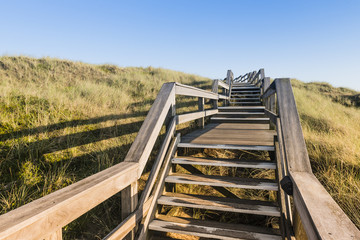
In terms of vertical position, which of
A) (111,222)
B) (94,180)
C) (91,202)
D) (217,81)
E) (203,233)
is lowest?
(111,222)

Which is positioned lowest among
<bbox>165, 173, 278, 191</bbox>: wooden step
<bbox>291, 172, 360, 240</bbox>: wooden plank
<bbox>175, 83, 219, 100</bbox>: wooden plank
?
<bbox>165, 173, 278, 191</bbox>: wooden step

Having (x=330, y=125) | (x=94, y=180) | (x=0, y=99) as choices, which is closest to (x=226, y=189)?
(x=94, y=180)

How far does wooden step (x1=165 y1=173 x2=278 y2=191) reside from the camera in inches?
95.3

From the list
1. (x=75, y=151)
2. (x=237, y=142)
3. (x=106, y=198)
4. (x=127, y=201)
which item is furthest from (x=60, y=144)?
(x=237, y=142)

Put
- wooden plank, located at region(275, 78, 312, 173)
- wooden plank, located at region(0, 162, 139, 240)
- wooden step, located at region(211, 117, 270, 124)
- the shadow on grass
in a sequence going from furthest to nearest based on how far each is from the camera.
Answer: wooden step, located at region(211, 117, 270, 124) → the shadow on grass → wooden plank, located at region(275, 78, 312, 173) → wooden plank, located at region(0, 162, 139, 240)

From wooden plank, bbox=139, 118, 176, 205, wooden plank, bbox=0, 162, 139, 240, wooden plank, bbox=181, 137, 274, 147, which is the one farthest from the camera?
wooden plank, bbox=181, 137, 274, 147

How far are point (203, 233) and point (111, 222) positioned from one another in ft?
3.99

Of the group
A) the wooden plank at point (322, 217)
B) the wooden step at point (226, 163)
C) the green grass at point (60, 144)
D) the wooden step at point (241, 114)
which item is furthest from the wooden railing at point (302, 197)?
the wooden step at point (241, 114)

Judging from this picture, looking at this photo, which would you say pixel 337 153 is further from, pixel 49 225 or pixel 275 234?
pixel 49 225

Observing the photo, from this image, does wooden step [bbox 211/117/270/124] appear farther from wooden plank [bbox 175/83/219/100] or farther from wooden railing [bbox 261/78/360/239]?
wooden railing [bbox 261/78/360/239]

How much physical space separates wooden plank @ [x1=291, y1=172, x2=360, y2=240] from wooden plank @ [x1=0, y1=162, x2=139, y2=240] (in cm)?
129

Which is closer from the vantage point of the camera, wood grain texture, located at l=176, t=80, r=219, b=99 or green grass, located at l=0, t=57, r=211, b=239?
green grass, located at l=0, t=57, r=211, b=239

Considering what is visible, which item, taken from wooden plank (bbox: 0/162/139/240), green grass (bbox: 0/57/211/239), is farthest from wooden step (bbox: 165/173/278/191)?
wooden plank (bbox: 0/162/139/240)

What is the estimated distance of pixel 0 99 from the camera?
395 cm
